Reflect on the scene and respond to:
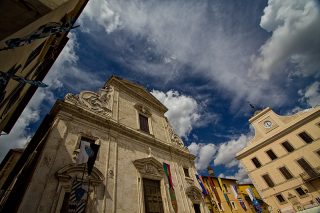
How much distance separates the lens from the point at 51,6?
12.0ft

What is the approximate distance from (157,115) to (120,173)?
A: 8539 millimetres

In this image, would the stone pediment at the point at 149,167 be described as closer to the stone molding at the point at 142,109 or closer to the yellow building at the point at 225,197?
the stone molding at the point at 142,109

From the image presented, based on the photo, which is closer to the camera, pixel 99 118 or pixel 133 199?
pixel 133 199

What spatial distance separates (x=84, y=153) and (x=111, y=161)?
2042mm

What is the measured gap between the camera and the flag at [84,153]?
8156 mm

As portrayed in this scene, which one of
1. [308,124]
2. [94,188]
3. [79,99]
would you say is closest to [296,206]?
[308,124]

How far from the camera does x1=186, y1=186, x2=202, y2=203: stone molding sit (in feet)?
43.2

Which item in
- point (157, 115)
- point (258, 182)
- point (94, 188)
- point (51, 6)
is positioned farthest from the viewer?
point (258, 182)

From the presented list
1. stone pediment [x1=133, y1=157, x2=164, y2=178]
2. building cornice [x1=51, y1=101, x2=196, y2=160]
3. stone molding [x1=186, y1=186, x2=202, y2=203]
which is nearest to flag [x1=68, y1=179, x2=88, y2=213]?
building cornice [x1=51, y1=101, x2=196, y2=160]

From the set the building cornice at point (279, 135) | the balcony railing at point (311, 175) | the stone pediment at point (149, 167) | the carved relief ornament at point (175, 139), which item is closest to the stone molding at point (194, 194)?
the stone pediment at point (149, 167)

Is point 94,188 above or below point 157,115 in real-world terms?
below

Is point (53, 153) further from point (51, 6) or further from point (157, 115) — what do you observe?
point (157, 115)

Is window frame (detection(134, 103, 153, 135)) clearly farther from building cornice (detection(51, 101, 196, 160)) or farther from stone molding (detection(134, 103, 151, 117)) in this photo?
building cornice (detection(51, 101, 196, 160))

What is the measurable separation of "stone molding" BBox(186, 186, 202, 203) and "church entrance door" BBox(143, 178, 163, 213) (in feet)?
10.1
